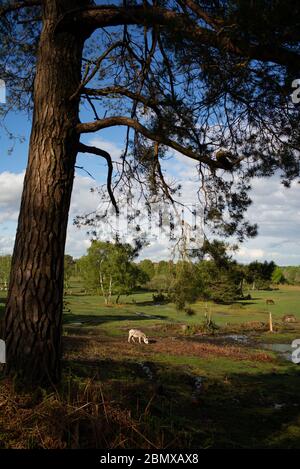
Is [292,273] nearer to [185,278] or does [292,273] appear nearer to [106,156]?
[185,278]

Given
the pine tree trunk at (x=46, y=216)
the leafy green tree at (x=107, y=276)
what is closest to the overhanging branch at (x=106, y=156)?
the pine tree trunk at (x=46, y=216)

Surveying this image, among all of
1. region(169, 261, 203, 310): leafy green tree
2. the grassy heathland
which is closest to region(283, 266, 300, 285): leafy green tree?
the grassy heathland

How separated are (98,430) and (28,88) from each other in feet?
23.3

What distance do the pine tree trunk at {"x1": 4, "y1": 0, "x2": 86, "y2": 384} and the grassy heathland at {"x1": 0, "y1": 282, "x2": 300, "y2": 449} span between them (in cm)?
51

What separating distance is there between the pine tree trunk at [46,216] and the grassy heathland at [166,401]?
0.51m

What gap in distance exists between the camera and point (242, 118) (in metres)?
7.96

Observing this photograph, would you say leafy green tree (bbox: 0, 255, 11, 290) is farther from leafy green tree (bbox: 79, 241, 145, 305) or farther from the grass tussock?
the grass tussock

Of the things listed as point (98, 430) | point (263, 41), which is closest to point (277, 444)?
point (98, 430)

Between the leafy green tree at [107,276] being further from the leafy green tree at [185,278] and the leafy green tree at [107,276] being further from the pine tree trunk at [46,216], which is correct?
the pine tree trunk at [46,216]

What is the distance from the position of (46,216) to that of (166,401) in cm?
629

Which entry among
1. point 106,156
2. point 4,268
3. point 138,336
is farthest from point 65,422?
point 4,268

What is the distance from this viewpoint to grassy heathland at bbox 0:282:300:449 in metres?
4.54

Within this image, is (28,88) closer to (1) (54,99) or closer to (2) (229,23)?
(1) (54,99)

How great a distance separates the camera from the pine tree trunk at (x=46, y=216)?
18.2ft
